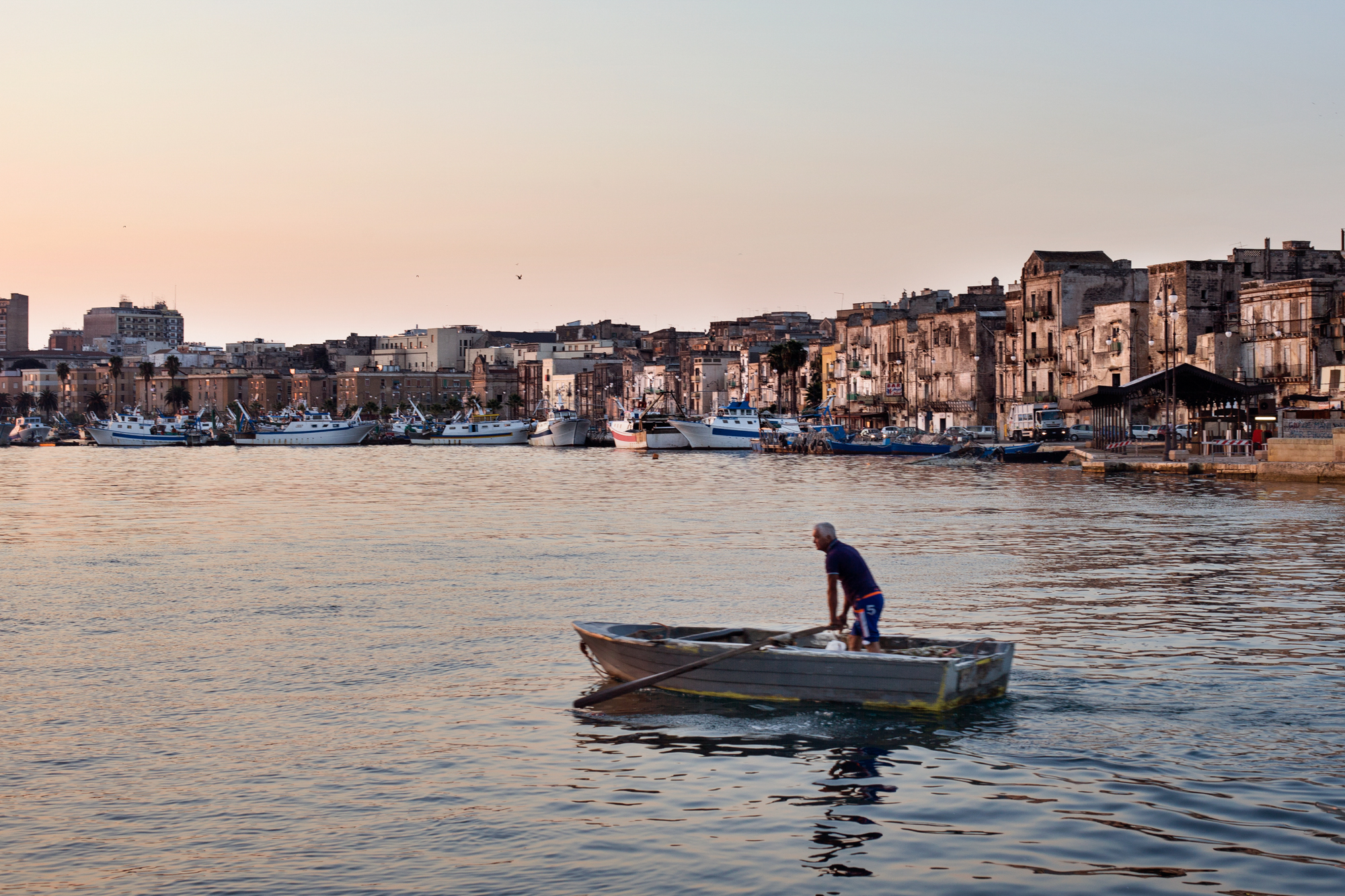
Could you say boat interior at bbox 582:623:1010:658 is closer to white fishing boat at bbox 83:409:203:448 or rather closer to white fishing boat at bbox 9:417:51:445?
white fishing boat at bbox 83:409:203:448

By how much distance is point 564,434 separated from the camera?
153m

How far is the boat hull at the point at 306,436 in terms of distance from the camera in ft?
555

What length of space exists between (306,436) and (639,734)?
6270 inches

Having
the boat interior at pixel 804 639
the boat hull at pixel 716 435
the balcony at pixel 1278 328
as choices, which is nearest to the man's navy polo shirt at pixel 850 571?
the boat interior at pixel 804 639

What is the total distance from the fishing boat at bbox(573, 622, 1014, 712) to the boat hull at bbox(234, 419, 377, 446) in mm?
156764

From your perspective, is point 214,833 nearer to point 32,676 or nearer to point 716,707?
point 716,707

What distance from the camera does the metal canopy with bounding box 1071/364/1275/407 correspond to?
70.0m

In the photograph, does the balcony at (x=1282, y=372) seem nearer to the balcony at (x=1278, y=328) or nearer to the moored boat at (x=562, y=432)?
the balcony at (x=1278, y=328)

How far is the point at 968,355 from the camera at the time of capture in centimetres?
12012

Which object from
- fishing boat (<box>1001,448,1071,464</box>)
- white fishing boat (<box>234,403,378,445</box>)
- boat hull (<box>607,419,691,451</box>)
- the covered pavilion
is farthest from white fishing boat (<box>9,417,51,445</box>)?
the covered pavilion

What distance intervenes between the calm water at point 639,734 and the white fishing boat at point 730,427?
86553 millimetres

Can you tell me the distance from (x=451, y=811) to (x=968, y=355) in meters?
111

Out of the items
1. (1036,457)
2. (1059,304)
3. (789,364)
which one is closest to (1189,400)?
(1036,457)

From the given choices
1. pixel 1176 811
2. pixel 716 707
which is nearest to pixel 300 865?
pixel 716 707
